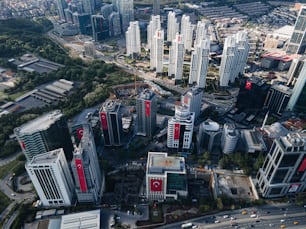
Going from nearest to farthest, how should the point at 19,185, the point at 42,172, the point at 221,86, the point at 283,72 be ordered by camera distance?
the point at 42,172
the point at 19,185
the point at 221,86
the point at 283,72

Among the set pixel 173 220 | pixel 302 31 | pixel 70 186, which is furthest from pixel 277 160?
pixel 302 31

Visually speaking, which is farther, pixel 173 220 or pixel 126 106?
pixel 126 106

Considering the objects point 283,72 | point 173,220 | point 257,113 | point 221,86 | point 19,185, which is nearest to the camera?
point 173,220

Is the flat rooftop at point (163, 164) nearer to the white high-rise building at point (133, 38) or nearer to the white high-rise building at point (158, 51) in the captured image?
the white high-rise building at point (158, 51)

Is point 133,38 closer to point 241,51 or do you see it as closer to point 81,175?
point 241,51

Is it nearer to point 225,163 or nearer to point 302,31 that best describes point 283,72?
point 302,31

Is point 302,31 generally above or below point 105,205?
above

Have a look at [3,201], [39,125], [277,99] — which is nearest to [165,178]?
[39,125]
